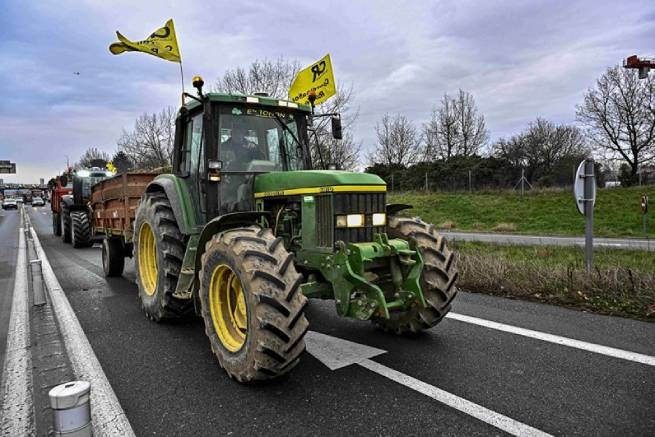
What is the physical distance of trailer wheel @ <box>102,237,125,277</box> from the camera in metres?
8.47

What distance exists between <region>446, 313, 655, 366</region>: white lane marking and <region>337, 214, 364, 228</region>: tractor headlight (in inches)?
79.5

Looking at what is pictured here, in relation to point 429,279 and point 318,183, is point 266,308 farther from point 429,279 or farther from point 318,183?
point 429,279

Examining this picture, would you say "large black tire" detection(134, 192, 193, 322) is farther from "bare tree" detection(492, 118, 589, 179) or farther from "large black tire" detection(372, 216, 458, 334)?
"bare tree" detection(492, 118, 589, 179)

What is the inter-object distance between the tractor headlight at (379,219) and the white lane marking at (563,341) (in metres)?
1.76

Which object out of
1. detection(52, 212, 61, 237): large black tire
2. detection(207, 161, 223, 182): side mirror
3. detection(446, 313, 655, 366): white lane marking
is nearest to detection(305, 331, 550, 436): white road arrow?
detection(446, 313, 655, 366): white lane marking

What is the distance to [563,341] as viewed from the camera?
14.3ft

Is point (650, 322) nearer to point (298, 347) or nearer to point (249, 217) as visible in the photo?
point (298, 347)

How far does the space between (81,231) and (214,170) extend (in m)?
Answer: 11.5

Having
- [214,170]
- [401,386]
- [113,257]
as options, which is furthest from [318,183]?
[113,257]

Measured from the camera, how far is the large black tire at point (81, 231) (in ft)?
45.9

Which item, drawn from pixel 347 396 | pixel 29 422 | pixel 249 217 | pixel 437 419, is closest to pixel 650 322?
→ pixel 437 419

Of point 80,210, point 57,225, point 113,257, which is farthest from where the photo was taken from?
point 57,225

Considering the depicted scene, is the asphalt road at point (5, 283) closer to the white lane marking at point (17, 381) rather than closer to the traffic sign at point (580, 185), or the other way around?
the white lane marking at point (17, 381)

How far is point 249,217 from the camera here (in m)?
4.34
